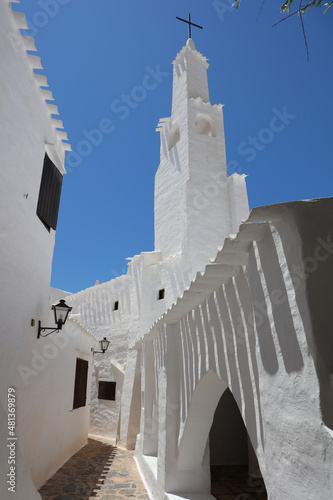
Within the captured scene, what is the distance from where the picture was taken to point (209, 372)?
13.0ft

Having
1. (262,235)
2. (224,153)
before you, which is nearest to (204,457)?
(262,235)

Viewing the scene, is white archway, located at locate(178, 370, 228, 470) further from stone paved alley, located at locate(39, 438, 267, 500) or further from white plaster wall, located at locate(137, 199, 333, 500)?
stone paved alley, located at locate(39, 438, 267, 500)

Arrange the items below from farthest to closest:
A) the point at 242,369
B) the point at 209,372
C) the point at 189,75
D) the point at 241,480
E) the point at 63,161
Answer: the point at 189,75 < the point at 63,161 < the point at 241,480 < the point at 209,372 < the point at 242,369

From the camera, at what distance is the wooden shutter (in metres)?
8.87

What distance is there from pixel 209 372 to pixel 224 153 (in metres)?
13.3

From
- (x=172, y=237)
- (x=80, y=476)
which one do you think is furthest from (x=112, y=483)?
(x=172, y=237)

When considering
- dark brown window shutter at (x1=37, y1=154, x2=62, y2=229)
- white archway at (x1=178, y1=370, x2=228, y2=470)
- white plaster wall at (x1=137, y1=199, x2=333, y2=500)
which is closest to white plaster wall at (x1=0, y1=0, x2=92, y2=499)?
dark brown window shutter at (x1=37, y1=154, x2=62, y2=229)

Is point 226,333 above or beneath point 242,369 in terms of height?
above

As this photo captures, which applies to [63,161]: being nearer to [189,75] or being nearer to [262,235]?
[262,235]

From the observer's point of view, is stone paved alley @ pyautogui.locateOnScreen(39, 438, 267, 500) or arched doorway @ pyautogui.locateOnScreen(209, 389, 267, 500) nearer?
stone paved alley @ pyautogui.locateOnScreen(39, 438, 267, 500)

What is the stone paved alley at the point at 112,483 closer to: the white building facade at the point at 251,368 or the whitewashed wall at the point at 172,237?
the white building facade at the point at 251,368

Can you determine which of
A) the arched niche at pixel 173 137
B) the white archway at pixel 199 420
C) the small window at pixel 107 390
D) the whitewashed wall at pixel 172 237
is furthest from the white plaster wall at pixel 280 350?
the arched niche at pixel 173 137

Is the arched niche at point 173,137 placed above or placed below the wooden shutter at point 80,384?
above

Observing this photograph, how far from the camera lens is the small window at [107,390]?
14.2 metres
